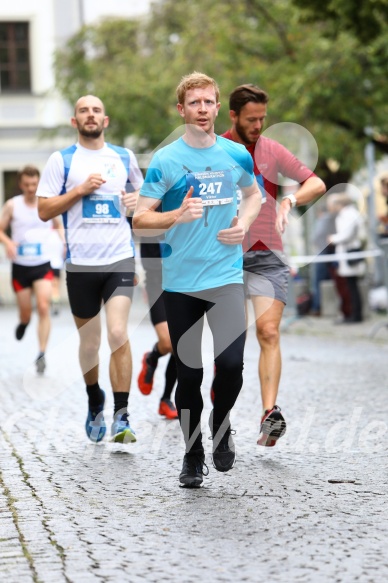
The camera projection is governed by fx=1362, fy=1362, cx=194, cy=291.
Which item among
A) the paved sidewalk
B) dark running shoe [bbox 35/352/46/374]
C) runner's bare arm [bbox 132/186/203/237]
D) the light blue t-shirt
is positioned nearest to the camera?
the paved sidewalk

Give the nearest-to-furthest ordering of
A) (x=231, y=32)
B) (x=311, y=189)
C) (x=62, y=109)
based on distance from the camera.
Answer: (x=311, y=189)
(x=231, y=32)
(x=62, y=109)

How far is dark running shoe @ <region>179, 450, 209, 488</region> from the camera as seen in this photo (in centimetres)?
647

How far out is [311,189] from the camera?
7.80 metres

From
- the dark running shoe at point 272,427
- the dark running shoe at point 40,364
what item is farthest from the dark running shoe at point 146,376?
the dark running shoe at point 40,364

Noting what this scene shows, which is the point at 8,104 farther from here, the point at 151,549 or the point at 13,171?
the point at 151,549

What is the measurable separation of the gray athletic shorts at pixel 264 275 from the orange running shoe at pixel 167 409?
1.58 metres

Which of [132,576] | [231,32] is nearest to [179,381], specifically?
[132,576]

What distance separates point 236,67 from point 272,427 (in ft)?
63.4

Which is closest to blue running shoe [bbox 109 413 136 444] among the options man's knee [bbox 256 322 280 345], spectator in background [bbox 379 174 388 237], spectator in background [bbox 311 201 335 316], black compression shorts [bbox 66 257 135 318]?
black compression shorts [bbox 66 257 135 318]

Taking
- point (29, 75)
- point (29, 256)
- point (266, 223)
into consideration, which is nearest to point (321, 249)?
point (29, 256)

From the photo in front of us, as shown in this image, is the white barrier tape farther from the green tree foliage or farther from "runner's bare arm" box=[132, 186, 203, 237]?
"runner's bare arm" box=[132, 186, 203, 237]

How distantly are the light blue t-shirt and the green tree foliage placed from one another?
9.73m

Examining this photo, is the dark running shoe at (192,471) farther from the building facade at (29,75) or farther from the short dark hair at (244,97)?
the building facade at (29,75)

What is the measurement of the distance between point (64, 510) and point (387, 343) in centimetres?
1034
